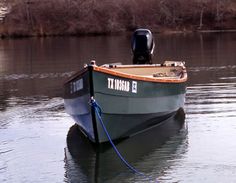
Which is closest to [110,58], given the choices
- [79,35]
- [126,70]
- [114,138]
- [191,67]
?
[191,67]

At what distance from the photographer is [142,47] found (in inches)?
805

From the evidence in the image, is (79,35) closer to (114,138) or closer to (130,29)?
(130,29)

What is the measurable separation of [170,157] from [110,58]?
95.1 feet

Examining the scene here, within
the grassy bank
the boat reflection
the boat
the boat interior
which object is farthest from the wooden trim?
the grassy bank

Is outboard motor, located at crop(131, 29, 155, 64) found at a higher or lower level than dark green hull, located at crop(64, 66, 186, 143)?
higher

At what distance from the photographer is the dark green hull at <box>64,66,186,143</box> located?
1455cm

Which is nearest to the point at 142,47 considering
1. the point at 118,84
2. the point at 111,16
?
the point at 118,84

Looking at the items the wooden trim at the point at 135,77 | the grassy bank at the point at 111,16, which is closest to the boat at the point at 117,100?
the wooden trim at the point at 135,77

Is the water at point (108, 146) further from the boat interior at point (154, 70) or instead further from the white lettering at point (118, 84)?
the white lettering at point (118, 84)

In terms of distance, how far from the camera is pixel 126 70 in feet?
63.0

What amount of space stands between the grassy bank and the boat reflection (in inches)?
2729

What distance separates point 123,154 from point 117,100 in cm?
140

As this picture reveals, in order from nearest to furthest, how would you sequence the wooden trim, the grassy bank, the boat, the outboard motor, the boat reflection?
1. the boat reflection
2. the wooden trim
3. the boat
4. the outboard motor
5. the grassy bank

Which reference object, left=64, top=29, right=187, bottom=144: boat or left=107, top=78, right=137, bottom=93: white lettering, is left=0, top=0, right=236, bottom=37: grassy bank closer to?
left=64, top=29, right=187, bottom=144: boat
